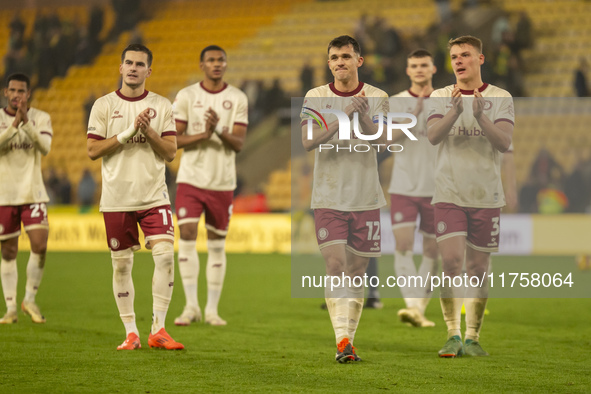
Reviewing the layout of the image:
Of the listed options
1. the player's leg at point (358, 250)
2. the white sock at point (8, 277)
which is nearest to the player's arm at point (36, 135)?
the white sock at point (8, 277)

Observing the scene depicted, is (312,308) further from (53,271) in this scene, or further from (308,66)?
(308,66)

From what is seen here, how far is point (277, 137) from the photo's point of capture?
68.4ft

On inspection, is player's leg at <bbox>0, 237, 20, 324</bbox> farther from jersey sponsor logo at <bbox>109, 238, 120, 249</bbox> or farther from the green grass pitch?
jersey sponsor logo at <bbox>109, 238, 120, 249</bbox>

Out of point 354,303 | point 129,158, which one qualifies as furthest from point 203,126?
point 354,303

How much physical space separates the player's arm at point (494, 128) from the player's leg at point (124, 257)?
98.8 inches

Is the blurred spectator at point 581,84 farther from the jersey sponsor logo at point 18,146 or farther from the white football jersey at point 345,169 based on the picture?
the white football jersey at point 345,169

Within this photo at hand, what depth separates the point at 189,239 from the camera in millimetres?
8102

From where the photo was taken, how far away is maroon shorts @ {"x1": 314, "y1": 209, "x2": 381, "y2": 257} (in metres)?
5.94

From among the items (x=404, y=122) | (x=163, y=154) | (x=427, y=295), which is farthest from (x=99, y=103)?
(x=427, y=295)

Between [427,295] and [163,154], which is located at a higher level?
[163,154]

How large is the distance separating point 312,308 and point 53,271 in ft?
18.7

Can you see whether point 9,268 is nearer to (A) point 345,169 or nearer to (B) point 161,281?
(B) point 161,281

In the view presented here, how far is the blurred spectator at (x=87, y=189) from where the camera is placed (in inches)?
795

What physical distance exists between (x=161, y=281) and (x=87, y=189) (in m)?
14.3
